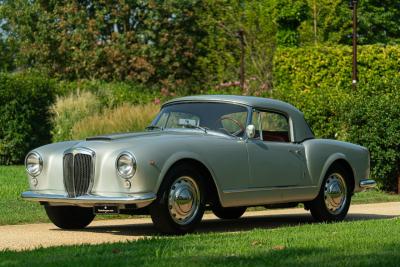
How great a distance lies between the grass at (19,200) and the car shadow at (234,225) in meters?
1.17

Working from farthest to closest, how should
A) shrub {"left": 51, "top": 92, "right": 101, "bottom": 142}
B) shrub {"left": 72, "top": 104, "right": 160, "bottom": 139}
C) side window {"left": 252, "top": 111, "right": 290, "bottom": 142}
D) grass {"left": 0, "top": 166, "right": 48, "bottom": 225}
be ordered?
shrub {"left": 51, "top": 92, "right": 101, "bottom": 142} < shrub {"left": 72, "top": 104, "right": 160, "bottom": 139} < grass {"left": 0, "top": 166, "right": 48, "bottom": 225} < side window {"left": 252, "top": 111, "right": 290, "bottom": 142}

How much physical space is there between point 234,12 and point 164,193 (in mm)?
33559

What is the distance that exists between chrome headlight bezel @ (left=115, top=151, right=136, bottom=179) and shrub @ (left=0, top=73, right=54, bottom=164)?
18.9 metres

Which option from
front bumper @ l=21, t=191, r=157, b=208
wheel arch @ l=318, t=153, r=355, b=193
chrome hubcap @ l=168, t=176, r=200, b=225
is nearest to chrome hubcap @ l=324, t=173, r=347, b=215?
wheel arch @ l=318, t=153, r=355, b=193

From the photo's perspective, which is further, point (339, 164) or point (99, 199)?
point (339, 164)

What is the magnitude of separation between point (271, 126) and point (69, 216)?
2827 millimetres

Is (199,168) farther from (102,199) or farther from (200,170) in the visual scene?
(102,199)

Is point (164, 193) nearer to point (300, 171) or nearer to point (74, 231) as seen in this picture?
point (74, 231)

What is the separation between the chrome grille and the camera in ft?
36.3

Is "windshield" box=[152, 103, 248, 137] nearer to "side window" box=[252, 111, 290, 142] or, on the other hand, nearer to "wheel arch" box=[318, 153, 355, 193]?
"side window" box=[252, 111, 290, 142]

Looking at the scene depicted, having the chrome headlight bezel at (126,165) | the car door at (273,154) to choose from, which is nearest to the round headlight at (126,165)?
the chrome headlight bezel at (126,165)

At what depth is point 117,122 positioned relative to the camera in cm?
2595

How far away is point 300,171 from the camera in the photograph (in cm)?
1277

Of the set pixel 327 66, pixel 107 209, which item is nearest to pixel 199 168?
pixel 107 209
